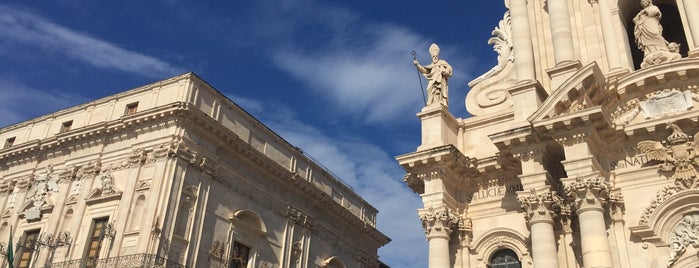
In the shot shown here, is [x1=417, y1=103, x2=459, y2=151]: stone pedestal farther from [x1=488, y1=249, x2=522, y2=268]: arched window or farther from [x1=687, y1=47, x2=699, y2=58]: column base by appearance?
[x1=687, y1=47, x2=699, y2=58]: column base

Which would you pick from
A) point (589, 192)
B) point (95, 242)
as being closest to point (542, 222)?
point (589, 192)

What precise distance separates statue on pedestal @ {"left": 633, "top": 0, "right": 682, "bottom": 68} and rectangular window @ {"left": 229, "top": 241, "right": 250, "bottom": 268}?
55.6 ft

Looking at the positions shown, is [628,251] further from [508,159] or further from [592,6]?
[592,6]

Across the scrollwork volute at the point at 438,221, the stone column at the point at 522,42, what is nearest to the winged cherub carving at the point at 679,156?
the stone column at the point at 522,42

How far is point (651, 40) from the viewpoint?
56.0 feet

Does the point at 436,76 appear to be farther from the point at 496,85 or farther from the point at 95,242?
the point at 95,242

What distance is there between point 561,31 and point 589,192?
577cm

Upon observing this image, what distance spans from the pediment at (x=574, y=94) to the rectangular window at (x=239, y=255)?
48.3 feet

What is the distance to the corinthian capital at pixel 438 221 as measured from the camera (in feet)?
54.4

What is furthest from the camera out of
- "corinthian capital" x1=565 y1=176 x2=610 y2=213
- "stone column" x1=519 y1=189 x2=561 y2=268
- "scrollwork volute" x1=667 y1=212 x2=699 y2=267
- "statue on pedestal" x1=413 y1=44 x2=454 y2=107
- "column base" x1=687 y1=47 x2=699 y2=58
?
"statue on pedestal" x1=413 y1=44 x2=454 y2=107

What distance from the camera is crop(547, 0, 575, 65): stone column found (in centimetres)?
1767

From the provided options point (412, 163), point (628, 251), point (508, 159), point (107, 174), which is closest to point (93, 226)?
point (107, 174)

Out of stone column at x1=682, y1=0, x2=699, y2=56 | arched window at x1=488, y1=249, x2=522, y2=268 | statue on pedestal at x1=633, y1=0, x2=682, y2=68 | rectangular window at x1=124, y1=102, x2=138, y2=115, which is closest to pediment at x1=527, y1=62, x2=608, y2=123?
statue on pedestal at x1=633, y1=0, x2=682, y2=68

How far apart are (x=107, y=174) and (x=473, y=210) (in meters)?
14.9
